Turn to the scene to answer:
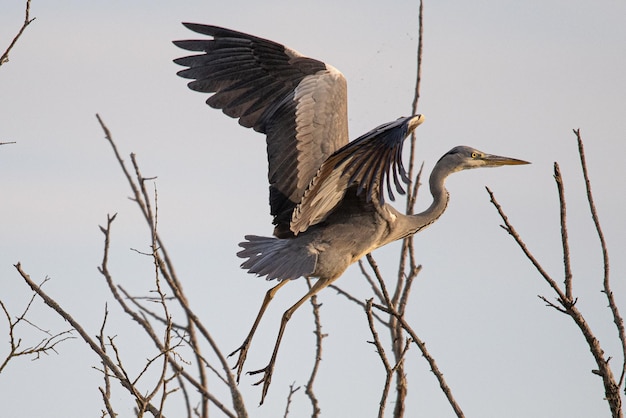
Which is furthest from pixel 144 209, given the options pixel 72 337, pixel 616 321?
pixel 616 321

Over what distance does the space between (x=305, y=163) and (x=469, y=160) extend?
4.18ft

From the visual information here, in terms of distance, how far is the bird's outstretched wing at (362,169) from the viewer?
406cm

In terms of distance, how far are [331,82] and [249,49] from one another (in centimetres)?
70

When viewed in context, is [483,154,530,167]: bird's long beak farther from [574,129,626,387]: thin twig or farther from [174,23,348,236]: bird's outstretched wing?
[574,129,626,387]: thin twig

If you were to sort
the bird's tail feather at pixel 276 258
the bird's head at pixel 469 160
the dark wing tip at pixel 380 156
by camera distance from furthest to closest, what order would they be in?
1. the bird's head at pixel 469 160
2. the bird's tail feather at pixel 276 258
3. the dark wing tip at pixel 380 156

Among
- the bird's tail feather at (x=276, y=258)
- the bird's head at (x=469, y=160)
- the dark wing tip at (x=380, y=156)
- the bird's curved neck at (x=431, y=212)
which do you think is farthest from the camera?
the bird's head at (x=469, y=160)

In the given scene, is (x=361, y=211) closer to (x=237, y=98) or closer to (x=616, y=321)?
(x=237, y=98)

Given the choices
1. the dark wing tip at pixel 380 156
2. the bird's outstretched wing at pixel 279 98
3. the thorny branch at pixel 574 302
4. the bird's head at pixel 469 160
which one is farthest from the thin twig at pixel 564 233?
the bird's head at pixel 469 160

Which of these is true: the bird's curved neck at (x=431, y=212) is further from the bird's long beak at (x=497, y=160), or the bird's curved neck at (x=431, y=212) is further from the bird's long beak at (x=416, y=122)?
the bird's long beak at (x=416, y=122)

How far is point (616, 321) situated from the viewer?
120 inches

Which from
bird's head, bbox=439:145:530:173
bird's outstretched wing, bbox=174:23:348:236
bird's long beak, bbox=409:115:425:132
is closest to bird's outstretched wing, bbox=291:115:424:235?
bird's long beak, bbox=409:115:425:132

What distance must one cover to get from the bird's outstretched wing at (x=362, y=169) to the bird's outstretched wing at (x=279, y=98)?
224 millimetres

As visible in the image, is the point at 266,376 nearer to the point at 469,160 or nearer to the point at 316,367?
the point at 316,367

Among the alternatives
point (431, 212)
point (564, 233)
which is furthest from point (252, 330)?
point (564, 233)
